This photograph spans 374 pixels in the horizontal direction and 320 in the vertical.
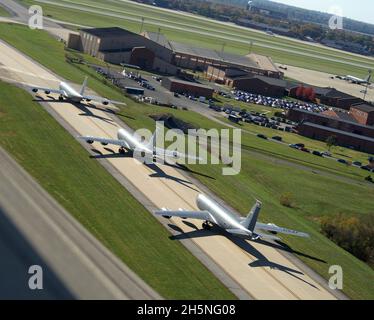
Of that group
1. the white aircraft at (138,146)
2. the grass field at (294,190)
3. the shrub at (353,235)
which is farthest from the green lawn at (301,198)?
the white aircraft at (138,146)

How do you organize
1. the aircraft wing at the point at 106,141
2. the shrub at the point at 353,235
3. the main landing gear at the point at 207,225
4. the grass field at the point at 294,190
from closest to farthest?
1. the main landing gear at the point at 207,225
2. the grass field at the point at 294,190
3. the shrub at the point at 353,235
4. the aircraft wing at the point at 106,141

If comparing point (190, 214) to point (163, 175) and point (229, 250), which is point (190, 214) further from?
point (163, 175)

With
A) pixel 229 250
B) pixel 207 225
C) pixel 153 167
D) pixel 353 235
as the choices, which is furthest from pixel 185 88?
pixel 229 250

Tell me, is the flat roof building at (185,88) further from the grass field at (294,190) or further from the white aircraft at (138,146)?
the white aircraft at (138,146)

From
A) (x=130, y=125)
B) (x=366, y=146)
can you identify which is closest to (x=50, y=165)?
(x=130, y=125)

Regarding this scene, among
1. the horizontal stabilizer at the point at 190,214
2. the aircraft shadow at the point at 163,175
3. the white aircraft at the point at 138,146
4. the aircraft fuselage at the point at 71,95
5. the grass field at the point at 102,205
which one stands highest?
the aircraft fuselage at the point at 71,95

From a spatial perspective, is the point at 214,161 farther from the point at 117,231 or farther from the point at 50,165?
the point at 117,231
